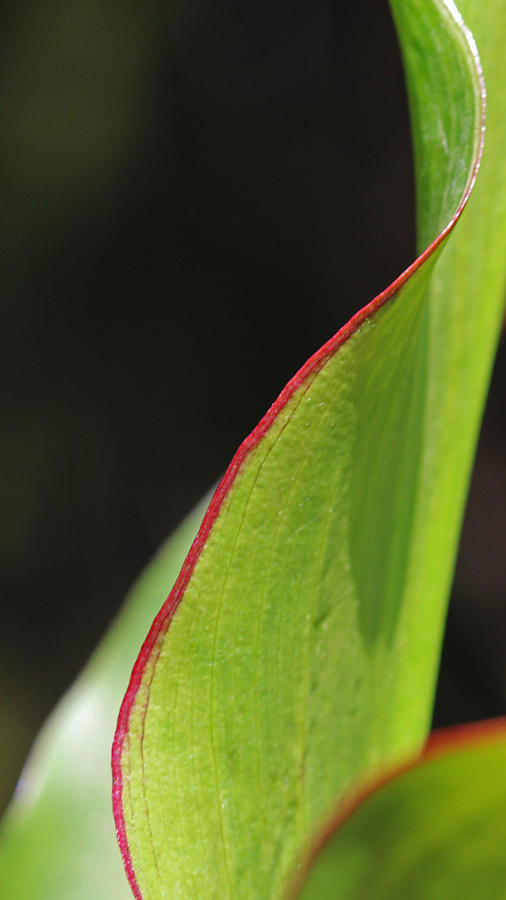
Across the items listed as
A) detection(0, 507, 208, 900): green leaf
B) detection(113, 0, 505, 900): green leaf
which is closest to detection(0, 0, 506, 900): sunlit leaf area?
detection(0, 507, 208, 900): green leaf

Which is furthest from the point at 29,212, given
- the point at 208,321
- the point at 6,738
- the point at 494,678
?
the point at 494,678

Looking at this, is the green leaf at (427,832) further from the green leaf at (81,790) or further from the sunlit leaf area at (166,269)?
the sunlit leaf area at (166,269)

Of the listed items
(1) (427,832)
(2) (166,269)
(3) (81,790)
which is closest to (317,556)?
(1) (427,832)

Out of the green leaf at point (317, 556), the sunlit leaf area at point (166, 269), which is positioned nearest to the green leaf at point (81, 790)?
the green leaf at point (317, 556)

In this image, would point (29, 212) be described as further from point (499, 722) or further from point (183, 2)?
point (499, 722)

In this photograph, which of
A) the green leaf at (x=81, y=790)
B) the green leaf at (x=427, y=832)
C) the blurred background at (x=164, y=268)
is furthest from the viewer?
the blurred background at (x=164, y=268)
